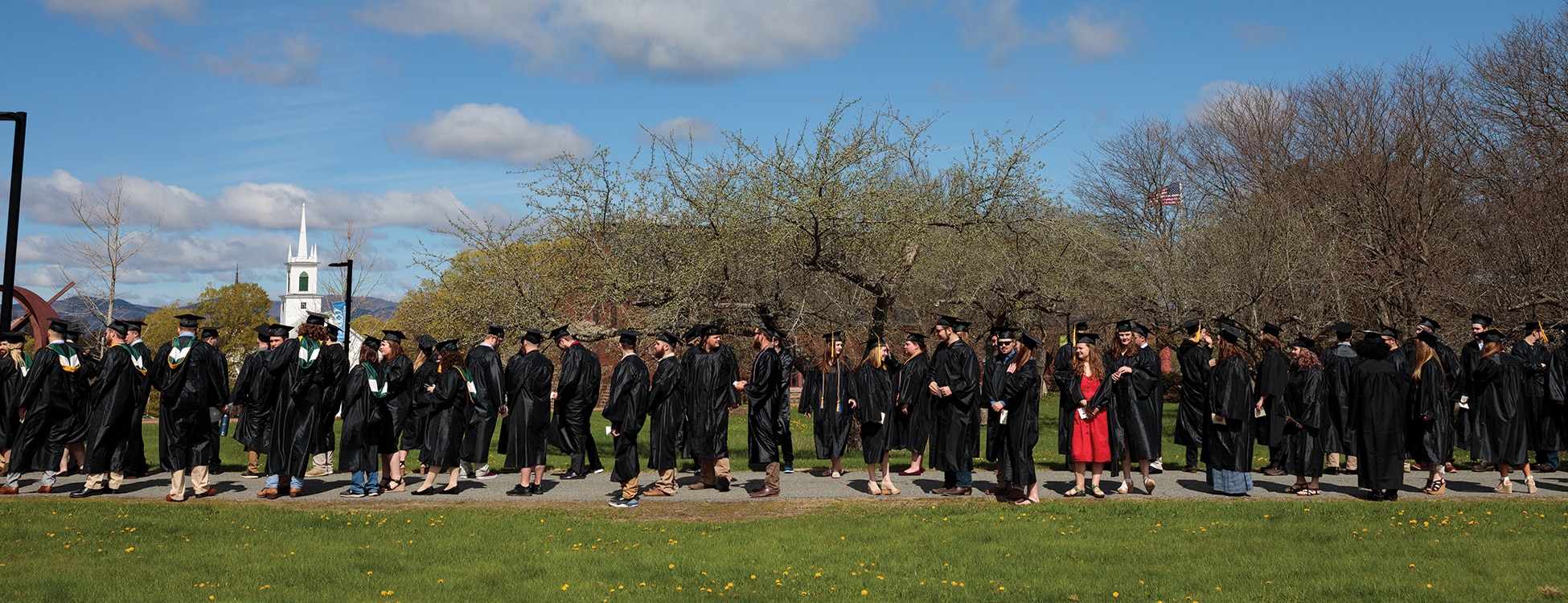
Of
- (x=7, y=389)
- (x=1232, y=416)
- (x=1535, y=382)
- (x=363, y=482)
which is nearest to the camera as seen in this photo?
(x=1232, y=416)

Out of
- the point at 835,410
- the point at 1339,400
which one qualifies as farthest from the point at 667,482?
the point at 1339,400

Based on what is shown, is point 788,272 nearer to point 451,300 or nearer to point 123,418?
point 451,300

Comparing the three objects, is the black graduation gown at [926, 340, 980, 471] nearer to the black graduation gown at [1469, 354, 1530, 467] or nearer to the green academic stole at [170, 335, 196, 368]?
the black graduation gown at [1469, 354, 1530, 467]

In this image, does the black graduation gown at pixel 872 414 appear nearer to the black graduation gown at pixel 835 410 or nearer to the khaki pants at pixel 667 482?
the black graduation gown at pixel 835 410

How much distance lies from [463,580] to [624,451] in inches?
133

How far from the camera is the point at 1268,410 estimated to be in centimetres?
1119

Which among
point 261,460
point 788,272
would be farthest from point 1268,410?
point 261,460

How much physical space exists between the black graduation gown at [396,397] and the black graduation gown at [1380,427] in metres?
9.55

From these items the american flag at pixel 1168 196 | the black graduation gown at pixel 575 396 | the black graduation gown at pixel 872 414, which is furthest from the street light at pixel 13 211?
the american flag at pixel 1168 196

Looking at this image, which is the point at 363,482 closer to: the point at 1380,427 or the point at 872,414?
the point at 872,414

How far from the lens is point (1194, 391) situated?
11477 millimetres

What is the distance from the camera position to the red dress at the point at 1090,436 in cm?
1082

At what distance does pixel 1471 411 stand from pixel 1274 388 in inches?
110

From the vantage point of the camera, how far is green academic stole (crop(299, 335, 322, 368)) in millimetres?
10859
